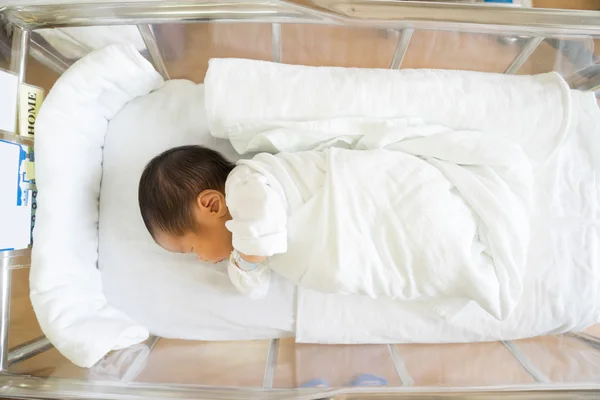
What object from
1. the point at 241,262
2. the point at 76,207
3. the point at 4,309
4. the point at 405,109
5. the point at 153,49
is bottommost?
the point at 4,309

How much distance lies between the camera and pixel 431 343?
1.06m

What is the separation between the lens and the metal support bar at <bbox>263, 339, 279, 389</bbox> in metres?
0.96

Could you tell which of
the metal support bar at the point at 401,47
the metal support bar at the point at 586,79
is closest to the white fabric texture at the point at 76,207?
the metal support bar at the point at 401,47

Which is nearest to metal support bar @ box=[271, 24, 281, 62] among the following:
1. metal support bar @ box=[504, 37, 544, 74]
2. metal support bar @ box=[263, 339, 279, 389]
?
metal support bar @ box=[504, 37, 544, 74]

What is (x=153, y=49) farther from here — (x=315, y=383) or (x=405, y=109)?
(x=315, y=383)

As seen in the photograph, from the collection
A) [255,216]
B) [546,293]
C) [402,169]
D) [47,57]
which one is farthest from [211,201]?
[546,293]

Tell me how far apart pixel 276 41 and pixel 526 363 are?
3.00 ft

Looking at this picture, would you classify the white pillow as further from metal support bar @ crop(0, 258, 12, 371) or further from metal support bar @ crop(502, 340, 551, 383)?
metal support bar @ crop(502, 340, 551, 383)

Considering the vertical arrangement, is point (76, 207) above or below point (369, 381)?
above

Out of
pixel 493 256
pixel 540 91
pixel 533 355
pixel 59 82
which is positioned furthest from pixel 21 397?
pixel 540 91

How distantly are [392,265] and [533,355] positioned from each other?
17.7 inches

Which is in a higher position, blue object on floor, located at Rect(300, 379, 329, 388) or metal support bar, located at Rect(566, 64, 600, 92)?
metal support bar, located at Rect(566, 64, 600, 92)

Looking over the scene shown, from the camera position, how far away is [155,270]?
3.43ft

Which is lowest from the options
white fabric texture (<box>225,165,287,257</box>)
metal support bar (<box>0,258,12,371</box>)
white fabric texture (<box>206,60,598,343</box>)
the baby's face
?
metal support bar (<box>0,258,12,371</box>)
